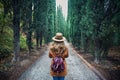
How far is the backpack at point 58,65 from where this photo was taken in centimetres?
633

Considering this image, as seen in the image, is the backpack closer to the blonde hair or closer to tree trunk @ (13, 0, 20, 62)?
Answer: the blonde hair

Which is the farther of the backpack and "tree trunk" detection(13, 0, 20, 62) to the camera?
"tree trunk" detection(13, 0, 20, 62)

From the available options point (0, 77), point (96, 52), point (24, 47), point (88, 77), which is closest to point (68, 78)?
point (88, 77)

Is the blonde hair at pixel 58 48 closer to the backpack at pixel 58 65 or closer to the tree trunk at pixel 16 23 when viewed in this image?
the backpack at pixel 58 65

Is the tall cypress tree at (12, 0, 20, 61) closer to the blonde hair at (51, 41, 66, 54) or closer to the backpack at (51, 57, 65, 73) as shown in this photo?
the backpack at (51, 57, 65, 73)

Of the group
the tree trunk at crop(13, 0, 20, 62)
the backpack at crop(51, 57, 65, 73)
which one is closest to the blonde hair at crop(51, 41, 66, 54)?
the backpack at crop(51, 57, 65, 73)

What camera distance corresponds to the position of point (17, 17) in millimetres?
13672

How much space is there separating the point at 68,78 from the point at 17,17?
5.49 meters

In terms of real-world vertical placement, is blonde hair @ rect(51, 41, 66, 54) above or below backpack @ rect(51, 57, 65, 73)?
above

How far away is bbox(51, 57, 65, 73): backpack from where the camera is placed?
6.33 meters

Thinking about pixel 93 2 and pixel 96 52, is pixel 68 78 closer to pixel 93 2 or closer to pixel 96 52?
pixel 96 52

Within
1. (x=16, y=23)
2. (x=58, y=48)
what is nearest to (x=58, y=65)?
(x=58, y=48)

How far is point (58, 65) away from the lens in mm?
6336

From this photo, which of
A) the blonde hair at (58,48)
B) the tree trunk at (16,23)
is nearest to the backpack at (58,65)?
the blonde hair at (58,48)
